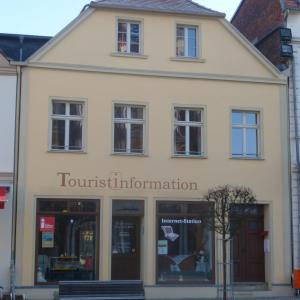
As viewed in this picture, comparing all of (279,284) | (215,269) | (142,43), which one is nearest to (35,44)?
(142,43)

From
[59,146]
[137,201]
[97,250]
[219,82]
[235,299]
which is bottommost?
[235,299]

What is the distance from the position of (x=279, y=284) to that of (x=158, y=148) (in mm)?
5598

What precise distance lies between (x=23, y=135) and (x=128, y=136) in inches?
126

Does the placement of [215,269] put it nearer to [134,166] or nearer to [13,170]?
→ [134,166]

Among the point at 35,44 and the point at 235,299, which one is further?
the point at 35,44

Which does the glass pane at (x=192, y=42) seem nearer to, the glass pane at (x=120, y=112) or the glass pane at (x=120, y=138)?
the glass pane at (x=120, y=112)

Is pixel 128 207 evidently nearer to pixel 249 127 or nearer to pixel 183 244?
pixel 183 244

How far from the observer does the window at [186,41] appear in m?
22.3

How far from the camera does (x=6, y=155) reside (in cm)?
2022

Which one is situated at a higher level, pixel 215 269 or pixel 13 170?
pixel 13 170

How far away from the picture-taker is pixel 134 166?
69.3ft

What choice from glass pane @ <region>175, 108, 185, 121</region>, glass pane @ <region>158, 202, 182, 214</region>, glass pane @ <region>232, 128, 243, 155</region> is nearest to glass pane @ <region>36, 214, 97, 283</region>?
glass pane @ <region>158, 202, 182, 214</region>

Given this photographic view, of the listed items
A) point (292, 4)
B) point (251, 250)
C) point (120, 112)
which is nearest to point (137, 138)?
point (120, 112)

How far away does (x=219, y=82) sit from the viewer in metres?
22.2
